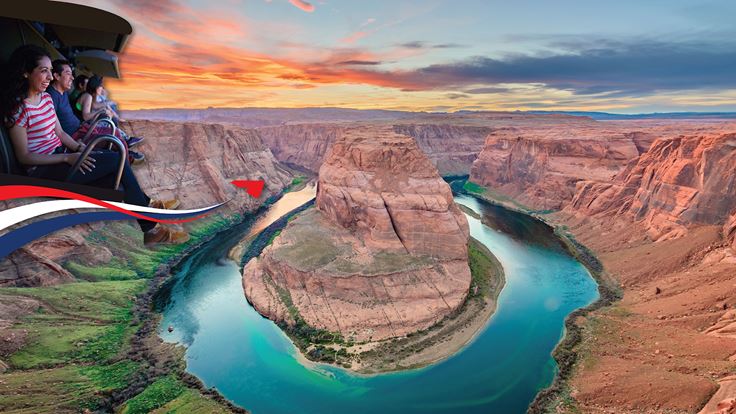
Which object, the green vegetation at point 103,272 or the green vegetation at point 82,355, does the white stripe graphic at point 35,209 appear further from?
the green vegetation at point 103,272

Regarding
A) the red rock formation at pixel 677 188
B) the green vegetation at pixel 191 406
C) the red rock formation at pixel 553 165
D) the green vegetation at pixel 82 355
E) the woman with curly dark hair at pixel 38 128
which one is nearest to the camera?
the woman with curly dark hair at pixel 38 128

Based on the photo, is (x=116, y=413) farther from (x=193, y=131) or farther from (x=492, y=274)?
(x=193, y=131)

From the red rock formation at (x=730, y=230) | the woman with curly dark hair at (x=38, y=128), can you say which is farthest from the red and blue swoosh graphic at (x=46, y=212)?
the red rock formation at (x=730, y=230)

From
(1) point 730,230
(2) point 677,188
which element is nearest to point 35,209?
(1) point 730,230

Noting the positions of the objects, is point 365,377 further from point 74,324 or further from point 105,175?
point 105,175

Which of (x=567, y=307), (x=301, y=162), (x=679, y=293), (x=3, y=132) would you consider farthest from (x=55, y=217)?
(x=301, y=162)

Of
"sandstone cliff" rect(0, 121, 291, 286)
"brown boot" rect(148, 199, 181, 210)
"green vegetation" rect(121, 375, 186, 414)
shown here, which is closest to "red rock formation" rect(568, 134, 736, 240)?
"brown boot" rect(148, 199, 181, 210)
